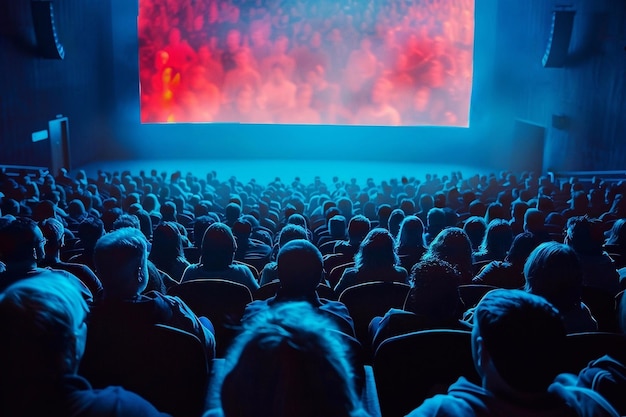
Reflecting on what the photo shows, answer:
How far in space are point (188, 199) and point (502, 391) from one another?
28.9ft

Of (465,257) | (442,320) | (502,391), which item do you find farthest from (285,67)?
(502,391)

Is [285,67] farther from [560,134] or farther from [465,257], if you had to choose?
[465,257]

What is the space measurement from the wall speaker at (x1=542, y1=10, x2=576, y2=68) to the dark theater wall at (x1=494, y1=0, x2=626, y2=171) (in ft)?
0.75

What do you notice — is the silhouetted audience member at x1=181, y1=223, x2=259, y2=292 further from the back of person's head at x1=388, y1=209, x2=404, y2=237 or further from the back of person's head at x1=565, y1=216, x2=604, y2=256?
the back of person's head at x1=388, y1=209, x2=404, y2=237

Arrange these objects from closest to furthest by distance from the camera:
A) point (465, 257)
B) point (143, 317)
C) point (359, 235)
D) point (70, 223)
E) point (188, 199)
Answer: point (143, 317) → point (465, 257) → point (359, 235) → point (70, 223) → point (188, 199)

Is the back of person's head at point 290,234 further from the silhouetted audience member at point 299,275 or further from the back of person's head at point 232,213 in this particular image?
the back of person's head at point 232,213

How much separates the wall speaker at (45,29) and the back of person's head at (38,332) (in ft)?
41.6

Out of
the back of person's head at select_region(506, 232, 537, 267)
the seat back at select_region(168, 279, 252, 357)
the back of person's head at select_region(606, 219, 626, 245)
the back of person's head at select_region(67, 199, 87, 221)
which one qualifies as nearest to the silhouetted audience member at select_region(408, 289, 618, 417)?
the seat back at select_region(168, 279, 252, 357)

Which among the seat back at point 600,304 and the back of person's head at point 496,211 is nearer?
the seat back at point 600,304

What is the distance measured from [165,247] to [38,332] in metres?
3.39

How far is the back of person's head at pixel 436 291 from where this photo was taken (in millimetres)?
2713

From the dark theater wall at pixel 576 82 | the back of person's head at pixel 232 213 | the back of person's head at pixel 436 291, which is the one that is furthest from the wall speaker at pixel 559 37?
the back of person's head at pixel 436 291

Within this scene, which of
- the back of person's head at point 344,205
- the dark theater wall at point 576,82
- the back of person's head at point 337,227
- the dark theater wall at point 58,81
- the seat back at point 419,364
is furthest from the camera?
the dark theater wall at point 58,81

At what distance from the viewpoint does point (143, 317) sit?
244 cm
